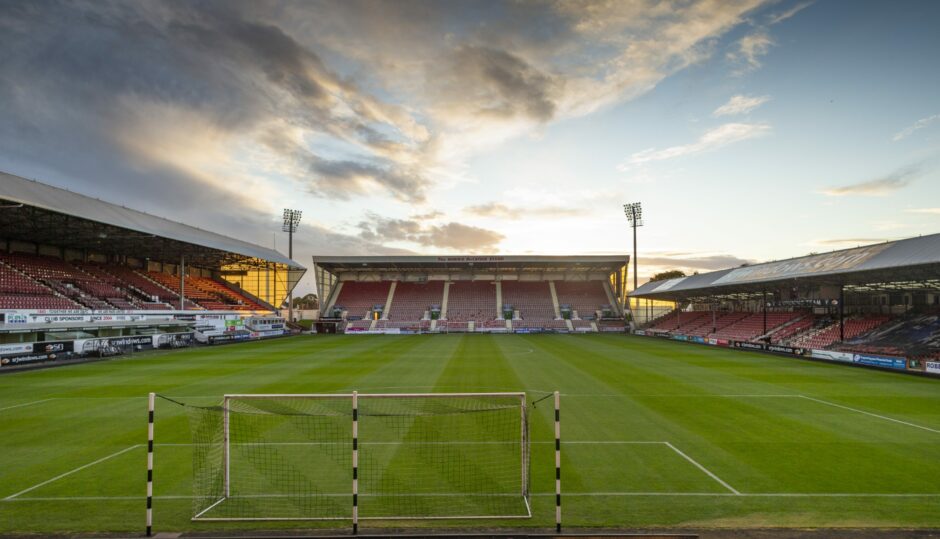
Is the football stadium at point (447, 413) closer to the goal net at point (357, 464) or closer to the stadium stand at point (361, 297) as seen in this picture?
the goal net at point (357, 464)

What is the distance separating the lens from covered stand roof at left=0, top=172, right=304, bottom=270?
94.4 feet

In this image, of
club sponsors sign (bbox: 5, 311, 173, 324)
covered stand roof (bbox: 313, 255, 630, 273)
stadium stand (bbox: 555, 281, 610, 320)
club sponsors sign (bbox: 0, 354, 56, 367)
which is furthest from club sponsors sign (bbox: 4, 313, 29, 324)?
stadium stand (bbox: 555, 281, 610, 320)

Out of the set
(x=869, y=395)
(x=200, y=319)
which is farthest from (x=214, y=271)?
(x=869, y=395)

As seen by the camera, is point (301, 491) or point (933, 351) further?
point (933, 351)

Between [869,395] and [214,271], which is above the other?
[214,271]

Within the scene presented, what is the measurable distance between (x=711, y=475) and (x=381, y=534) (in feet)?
21.5

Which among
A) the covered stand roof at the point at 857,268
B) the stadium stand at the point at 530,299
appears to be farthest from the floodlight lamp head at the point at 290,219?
the covered stand roof at the point at 857,268

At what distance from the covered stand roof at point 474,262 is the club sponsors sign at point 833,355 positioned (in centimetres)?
3301

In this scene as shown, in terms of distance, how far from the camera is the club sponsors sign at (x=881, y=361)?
79.6 feet

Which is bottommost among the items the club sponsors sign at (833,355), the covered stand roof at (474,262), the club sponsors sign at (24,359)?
the club sponsors sign at (833,355)

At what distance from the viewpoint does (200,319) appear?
4166 cm

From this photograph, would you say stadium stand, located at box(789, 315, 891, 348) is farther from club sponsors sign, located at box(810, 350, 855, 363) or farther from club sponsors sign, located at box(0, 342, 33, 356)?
club sponsors sign, located at box(0, 342, 33, 356)

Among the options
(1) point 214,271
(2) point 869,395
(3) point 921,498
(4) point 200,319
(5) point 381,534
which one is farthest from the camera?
(1) point 214,271

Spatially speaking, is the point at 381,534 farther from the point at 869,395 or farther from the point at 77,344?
the point at 77,344
